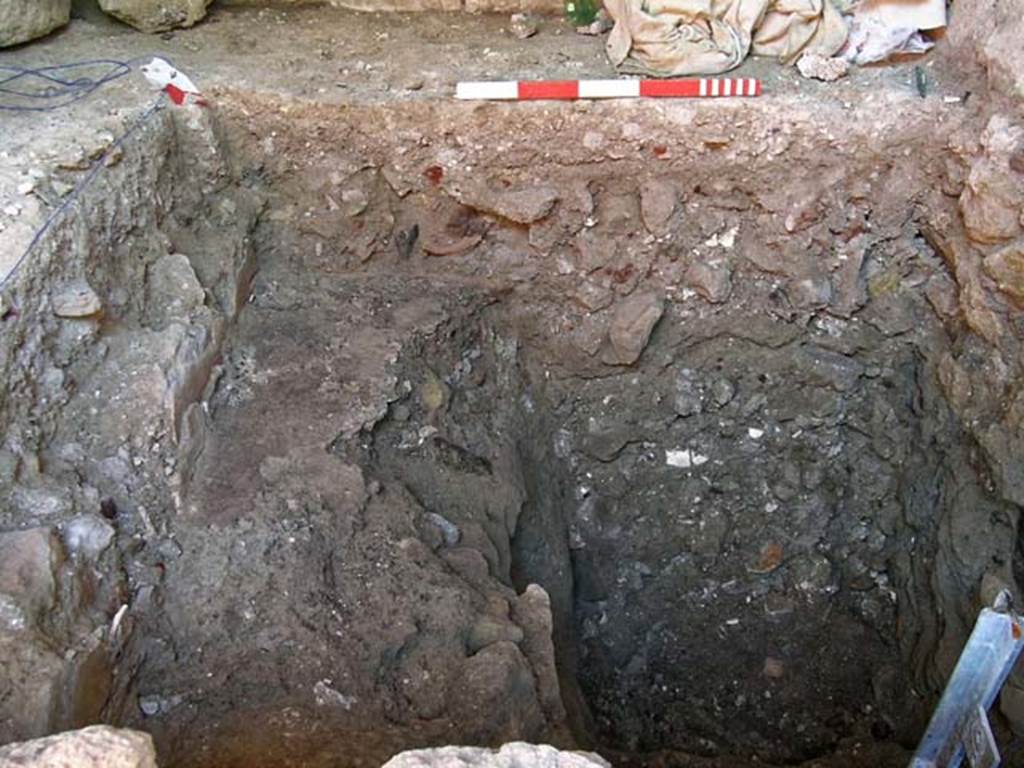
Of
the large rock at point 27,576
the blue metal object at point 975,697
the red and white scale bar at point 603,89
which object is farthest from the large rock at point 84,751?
the red and white scale bar at point 603,89

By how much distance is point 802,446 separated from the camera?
4031mm

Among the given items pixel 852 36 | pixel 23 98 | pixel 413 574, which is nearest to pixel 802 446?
pixel 852 36

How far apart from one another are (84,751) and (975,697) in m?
2.31

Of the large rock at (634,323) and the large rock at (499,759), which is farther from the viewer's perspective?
Answer: the large rock at (634,323)

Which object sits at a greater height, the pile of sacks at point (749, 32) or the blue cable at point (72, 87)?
the pile of sacks at point (749, 32)

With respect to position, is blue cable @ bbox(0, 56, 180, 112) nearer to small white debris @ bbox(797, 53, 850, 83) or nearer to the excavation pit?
the excavation pit

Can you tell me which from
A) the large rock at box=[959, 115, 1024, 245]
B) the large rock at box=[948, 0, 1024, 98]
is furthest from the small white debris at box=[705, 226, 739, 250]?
the large rock at box=[948, 0, 1024, 98]

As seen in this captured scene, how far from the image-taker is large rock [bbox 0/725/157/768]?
5.15 ft

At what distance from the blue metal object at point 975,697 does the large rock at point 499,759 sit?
4.90 feet

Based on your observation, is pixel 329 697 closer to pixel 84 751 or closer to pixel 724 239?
pixel 84 751

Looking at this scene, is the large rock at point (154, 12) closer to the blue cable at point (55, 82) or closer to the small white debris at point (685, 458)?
the blue cable at point (55, 82)

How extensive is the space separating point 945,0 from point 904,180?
0.66 meters

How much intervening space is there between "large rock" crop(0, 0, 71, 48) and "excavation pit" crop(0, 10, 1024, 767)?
72 cm

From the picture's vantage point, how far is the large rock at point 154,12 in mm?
3795
